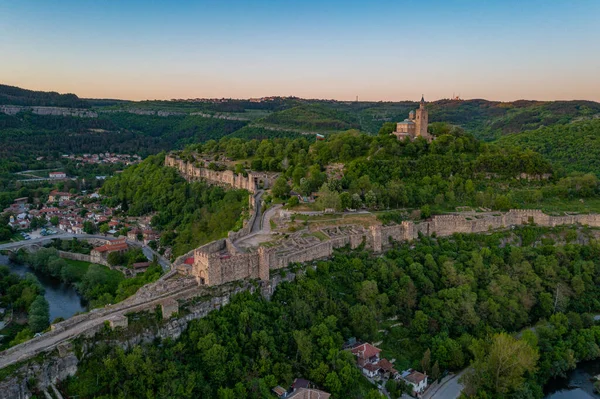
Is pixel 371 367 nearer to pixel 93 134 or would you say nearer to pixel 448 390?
pixel 448 390

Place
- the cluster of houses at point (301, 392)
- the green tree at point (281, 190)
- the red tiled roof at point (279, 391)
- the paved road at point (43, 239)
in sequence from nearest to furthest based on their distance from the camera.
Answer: the cluster of houses at point (301, 392) < the red tiled roof at point (279, 391) < the green tree at point (281, 190) < the paved road at point (43, 239)

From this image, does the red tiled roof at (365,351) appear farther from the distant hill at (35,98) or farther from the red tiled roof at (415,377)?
the distant hill at (35,98)

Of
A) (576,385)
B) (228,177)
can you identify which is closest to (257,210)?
(228,177)

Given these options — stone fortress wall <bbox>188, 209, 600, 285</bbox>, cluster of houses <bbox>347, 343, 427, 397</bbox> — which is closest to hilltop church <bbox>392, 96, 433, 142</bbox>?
stone fortress wall <bbox>188, 209, 600, 285</bbox>

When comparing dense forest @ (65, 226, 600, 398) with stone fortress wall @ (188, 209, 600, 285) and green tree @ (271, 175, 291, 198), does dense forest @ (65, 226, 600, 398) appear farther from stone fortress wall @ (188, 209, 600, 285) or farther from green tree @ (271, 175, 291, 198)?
green tree @ (271, 175, 291, 198)

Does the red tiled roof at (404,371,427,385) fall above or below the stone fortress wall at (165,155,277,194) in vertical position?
below

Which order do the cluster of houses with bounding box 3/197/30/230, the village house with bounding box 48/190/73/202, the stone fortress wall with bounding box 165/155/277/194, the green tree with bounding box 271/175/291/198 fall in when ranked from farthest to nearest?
the village house with bounding box 48/190/73/202, the cluster of houses with bounding box 3/197/30/230, the stone fortress wall with bounding box 165/155/277/194, the green tree with bounding box 271/175/291/198

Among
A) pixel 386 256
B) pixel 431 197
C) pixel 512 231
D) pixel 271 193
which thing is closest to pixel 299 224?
pixel 386 256

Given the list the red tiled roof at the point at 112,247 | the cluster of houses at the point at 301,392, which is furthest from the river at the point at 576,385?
the red tiled roof at the point at 112,247
